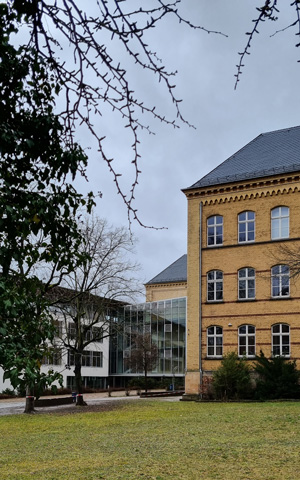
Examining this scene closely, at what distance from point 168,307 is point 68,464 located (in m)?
49.8

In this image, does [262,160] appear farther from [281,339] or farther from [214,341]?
[214,341]

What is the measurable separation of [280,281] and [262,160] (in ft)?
26.5

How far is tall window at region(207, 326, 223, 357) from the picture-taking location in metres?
35.8

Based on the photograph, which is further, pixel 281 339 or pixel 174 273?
pixel 174 273

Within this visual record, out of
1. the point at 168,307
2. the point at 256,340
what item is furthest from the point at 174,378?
the point at 256,340

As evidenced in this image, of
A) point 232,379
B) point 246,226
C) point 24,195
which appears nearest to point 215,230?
point 246,226

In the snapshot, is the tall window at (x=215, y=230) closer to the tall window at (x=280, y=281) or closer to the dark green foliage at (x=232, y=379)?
the tall window at (x=280, y=281)

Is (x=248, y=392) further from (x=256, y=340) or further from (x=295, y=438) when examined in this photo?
(x=295, y=438)

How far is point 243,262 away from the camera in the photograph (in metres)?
36.0

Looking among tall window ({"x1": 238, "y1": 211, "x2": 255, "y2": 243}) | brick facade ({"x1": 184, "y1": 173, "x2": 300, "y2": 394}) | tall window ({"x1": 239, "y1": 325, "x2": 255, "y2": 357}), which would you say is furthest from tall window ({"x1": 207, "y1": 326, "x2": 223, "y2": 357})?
tall window ({"x1": 238, "y1": 211, "x2": 255, "y2": 243})

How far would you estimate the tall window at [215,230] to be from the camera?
37.2 metres

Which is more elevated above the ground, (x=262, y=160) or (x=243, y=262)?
(x=262, y=160)

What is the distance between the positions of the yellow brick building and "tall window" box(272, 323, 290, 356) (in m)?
0.06

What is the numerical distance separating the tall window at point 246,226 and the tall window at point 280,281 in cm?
240
